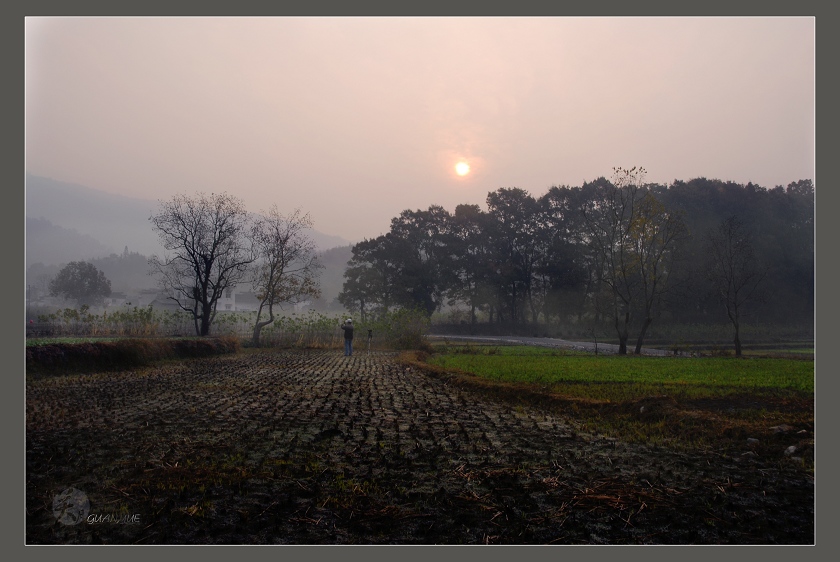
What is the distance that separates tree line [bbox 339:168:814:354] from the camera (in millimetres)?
5379

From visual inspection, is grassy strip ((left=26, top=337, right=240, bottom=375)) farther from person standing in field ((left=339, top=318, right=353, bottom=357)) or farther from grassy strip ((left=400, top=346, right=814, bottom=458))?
grassy strip ((left=400, top=346, right=814, bottom=458))

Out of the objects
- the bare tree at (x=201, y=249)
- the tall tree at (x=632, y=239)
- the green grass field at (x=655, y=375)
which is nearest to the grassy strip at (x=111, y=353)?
the bare tree at (x=201, y=249)

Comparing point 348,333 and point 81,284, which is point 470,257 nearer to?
point 81,284

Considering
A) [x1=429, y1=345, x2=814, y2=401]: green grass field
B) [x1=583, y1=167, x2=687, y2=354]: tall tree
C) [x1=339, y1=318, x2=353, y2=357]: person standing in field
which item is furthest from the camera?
[x1=339, y1=318, x2=353, y2=357]: person standing in field

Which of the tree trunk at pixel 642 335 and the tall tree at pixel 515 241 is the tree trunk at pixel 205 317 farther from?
the tree trunk at pixel 642 335

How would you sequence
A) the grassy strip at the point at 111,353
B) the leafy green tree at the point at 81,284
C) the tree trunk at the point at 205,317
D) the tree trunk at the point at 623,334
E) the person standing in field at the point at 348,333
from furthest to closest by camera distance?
the person standing in field at the point at 348,333 < the tree trunk at the point at 205,317 < the tree trunk at the point at 623,334 < the grassy strip at the point at 111,353 < the leafy green tree at the point at 81,284

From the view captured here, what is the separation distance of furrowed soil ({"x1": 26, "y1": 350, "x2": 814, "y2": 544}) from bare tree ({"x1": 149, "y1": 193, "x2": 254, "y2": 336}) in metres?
2.35

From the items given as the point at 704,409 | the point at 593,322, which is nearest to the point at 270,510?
the point at 704,409

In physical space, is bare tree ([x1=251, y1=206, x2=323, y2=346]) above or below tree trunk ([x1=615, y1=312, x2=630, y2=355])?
above

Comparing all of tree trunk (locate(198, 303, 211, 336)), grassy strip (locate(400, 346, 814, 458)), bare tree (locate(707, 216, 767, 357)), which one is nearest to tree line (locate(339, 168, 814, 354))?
bare tree (locate(707, 216, 767, 357))

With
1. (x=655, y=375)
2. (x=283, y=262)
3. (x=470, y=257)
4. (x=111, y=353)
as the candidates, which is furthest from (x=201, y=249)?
(x=655, y=375)

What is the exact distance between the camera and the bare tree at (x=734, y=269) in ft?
18.9

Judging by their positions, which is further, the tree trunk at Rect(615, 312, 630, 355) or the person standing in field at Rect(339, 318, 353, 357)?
the person standing in field at Rect(339, 318, 353, 357)

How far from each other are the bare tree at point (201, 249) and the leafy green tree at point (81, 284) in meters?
0.66
